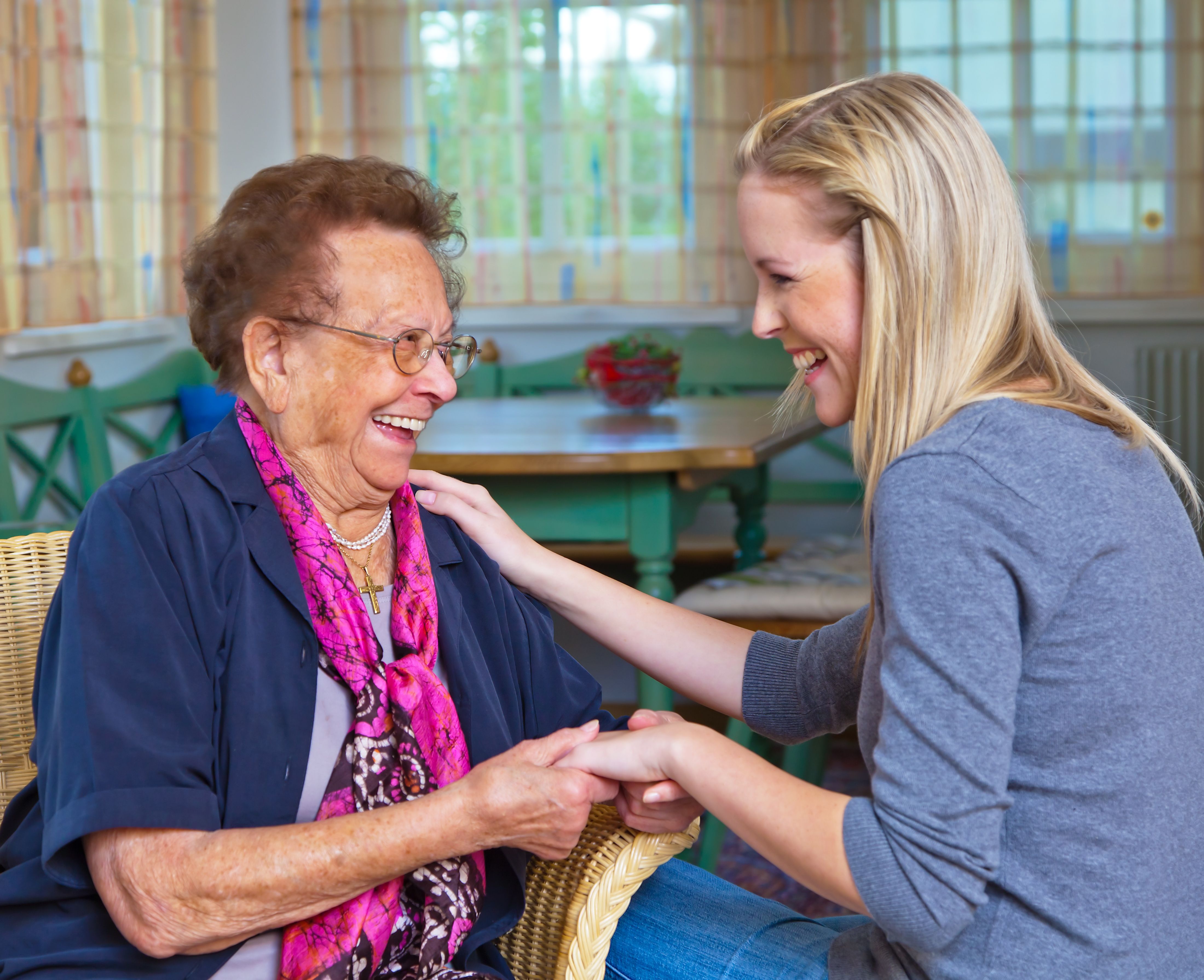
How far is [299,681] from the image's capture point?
1.17 metres

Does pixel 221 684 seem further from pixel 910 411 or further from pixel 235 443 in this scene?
pixel 910 411

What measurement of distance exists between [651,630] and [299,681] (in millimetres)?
464

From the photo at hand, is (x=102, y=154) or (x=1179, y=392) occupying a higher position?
(x=102, y=154)

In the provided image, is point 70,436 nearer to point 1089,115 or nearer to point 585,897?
point 585,897

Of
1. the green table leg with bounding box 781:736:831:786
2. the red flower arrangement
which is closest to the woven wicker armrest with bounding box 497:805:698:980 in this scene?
the green table leg with bounding box 781:736:831:786

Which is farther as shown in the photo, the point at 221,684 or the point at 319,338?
the point at 319,338

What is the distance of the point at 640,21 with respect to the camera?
4.67m

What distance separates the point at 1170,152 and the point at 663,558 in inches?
124

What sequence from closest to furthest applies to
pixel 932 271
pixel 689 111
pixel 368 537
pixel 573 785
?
pixel 932 271, pixel 573 785, pixel 368 537, pixel 689 111

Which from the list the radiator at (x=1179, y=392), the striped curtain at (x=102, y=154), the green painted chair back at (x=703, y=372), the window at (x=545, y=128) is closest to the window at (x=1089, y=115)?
the radiator at (x=1179, y=392)

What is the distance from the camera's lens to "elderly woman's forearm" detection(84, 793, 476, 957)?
1.02 meters

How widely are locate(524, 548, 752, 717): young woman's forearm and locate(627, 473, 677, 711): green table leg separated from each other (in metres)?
0.86

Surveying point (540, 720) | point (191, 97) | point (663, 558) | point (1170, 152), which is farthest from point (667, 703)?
point (1170, 152)

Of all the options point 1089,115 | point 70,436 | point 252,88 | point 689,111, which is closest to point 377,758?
point 70,436
